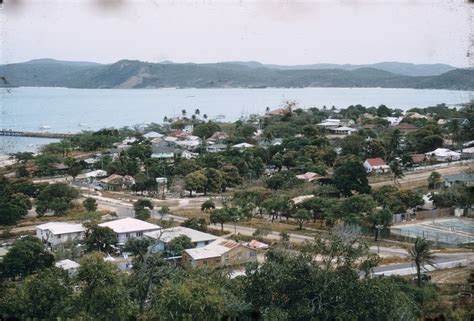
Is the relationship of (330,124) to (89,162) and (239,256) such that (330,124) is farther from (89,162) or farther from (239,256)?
(239,256)

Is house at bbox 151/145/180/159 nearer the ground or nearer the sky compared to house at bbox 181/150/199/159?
nearer the sky

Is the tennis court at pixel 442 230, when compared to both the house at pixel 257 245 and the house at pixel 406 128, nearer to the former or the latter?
the house at pixel 257 245


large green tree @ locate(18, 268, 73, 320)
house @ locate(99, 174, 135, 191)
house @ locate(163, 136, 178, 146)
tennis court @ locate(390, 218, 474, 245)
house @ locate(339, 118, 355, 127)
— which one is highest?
large green tree @ locate(18, 268, 73, 320)

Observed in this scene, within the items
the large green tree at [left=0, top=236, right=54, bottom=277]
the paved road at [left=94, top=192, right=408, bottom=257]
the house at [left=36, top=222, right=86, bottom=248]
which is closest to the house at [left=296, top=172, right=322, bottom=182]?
the paved road at [left=94, top=192, right=408, bottom=257]

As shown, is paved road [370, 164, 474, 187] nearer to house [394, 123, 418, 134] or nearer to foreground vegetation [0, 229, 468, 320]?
house [394, 123, 418, 134]

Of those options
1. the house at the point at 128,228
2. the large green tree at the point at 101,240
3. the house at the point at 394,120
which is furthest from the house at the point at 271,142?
the large green tree at the point at 101,240
